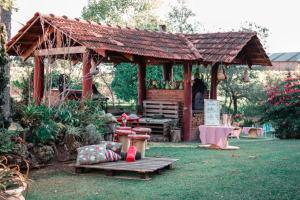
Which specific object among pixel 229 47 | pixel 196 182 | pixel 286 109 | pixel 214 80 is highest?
pixel 229 47

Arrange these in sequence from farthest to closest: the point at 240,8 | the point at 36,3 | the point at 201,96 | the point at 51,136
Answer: the point at 240,8 < the point at 36,3 < the point at 201,96 < the point at 51,136

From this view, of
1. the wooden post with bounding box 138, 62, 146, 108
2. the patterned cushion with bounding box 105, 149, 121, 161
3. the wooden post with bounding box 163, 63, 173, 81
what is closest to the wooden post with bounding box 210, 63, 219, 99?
the wooden post with bounding box 163, 63, 173, 81

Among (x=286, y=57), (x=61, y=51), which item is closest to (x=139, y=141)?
(x=61, y=51)

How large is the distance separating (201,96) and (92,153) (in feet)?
29.4

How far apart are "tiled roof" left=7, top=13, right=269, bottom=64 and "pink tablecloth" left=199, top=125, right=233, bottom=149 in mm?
2971

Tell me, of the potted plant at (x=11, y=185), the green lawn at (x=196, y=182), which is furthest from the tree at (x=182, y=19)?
the potted plant at (x=11, y=185)

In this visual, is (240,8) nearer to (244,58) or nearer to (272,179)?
(244,58)

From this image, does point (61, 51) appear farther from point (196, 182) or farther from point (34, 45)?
point (196, 182)

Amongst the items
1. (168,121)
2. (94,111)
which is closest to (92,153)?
(94,111)

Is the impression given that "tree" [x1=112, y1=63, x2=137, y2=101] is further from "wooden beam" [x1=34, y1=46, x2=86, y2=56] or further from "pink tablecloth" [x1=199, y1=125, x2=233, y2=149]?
"pink tablecloth" [x1=199, y1=125, x2=233, y2=149]

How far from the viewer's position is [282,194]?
701 centimetres

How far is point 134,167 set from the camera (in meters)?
8.76

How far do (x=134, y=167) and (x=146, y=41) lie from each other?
7.78 metres

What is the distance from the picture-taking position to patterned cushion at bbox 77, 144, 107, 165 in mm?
9055
